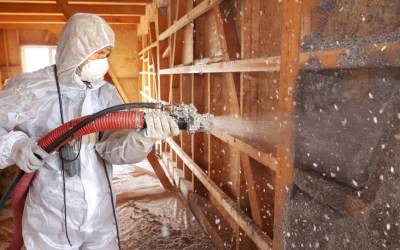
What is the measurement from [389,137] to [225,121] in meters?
1.78

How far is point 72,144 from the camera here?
1731 mm

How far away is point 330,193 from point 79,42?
53.4 inches

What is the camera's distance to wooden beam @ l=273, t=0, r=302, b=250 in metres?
1.44

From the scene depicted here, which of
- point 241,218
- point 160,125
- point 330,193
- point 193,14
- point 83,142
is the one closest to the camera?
point 330,193

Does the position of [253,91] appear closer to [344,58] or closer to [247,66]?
[247,66]

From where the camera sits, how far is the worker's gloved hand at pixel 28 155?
1536 mm

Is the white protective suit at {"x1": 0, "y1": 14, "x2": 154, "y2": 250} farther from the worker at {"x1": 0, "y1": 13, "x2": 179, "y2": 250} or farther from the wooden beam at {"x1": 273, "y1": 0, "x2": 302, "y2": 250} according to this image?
the wooden beam at {"x1": 273, "y1": 0, "x2": 302, "y2": 250}

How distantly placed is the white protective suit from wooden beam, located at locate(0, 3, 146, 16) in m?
4.20

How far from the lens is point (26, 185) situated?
1740 millimetres

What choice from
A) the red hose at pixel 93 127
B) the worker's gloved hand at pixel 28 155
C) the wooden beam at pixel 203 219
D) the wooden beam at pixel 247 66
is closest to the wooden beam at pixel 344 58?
the wooden beam at pixel 247 66

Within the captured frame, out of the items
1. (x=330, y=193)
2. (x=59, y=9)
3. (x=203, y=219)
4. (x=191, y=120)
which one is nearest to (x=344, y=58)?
(x=330, y=193)

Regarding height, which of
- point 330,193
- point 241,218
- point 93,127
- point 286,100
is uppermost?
point 286,100

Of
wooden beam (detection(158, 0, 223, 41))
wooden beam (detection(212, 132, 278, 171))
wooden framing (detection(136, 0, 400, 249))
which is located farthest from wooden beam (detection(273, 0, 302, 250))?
wooden beam (detection(158, 0, 223, 41))

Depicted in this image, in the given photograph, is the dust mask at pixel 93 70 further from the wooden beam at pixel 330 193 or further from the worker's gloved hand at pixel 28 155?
the wooden beam at pixel 330 193
